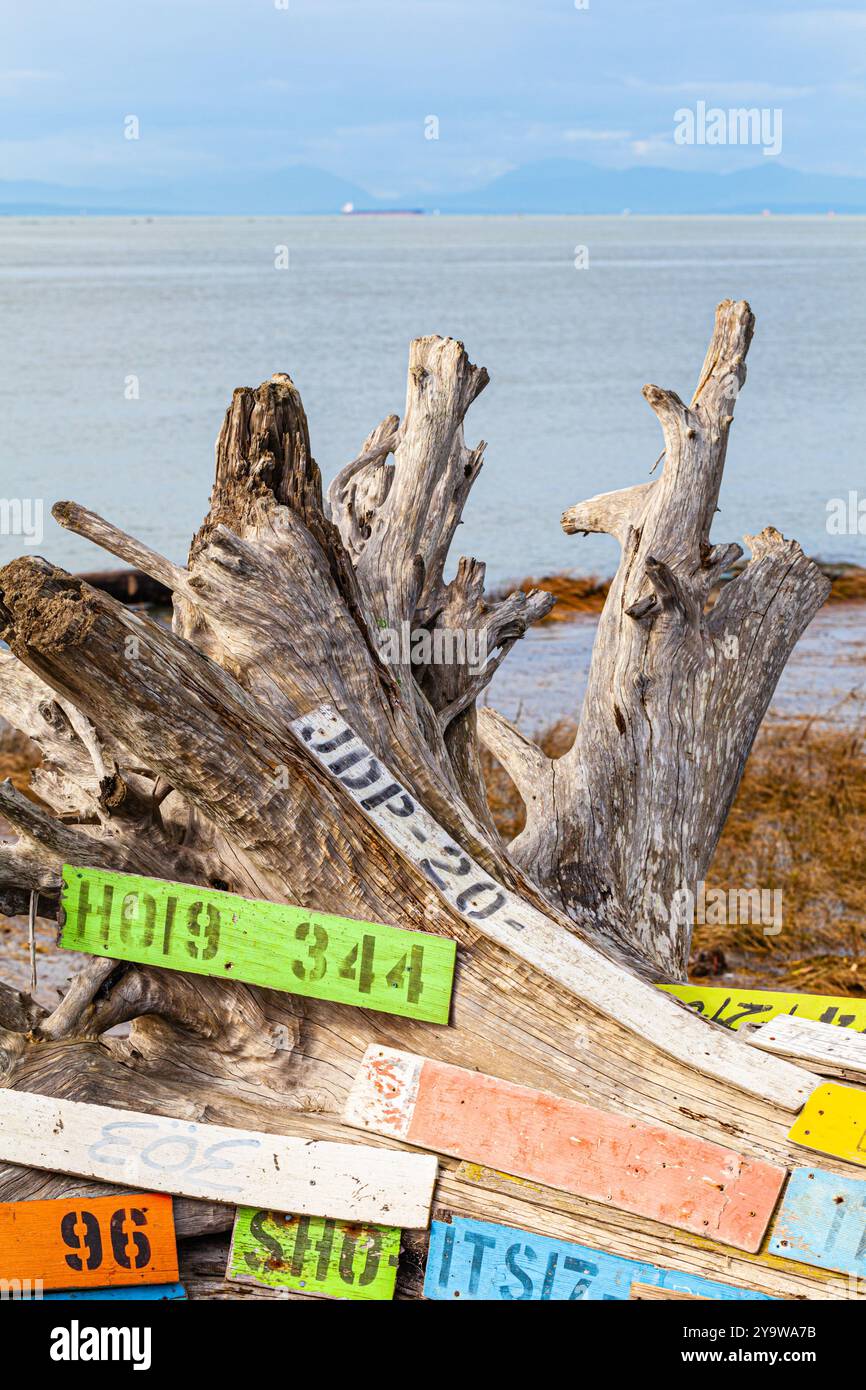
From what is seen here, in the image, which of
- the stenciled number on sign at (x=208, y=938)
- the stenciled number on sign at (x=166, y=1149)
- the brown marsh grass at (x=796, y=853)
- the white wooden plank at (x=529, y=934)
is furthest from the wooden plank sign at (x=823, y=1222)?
the brown marsh grass at (x=796, y=853)

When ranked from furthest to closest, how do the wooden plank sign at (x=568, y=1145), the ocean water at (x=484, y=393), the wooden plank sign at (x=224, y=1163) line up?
1. the ocean water at (x=484, y=393)
2. the wooden plank sign at (x=224, y=1163)
3. the wooden plank sign at (x=568, y=1145)

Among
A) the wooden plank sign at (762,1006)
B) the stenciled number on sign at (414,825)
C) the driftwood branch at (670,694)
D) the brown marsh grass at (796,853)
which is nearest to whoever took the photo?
the stenciled number on sign at (414,825)

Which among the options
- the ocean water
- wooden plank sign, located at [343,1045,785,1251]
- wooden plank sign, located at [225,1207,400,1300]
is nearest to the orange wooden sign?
wooden plank sign, located at [225,1207,400,1300]

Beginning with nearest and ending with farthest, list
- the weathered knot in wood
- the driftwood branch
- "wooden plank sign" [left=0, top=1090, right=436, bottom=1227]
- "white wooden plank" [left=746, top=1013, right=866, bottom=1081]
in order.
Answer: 1. the weathered knot in wood
2. "wooden plank sign" [left=0, top=1090, right=436, bottom=1227]
3. "white wooden plank" [left=746, top=1013, right=866, bottom=1081]
4. the driftwood branch

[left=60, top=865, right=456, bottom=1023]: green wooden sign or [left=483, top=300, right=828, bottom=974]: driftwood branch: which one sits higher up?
[left=483, top=300, right=828, bottom=974]: driftwood branch

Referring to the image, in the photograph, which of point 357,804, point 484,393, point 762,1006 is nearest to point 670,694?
point 762,1006

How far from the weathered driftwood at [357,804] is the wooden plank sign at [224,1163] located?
0.29 feet

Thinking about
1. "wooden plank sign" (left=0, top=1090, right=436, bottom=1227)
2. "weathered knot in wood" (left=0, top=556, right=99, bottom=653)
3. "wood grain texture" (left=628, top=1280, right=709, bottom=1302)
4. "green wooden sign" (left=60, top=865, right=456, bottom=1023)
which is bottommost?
"wood grain texture" (left=628, top=1280, right=709, bottom=1302)

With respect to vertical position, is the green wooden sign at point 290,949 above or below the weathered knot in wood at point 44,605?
below

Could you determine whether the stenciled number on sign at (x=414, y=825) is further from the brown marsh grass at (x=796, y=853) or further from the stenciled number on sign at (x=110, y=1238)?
the brown marsh grass at (x=796, y=853)

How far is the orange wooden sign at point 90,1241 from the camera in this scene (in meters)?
3.31

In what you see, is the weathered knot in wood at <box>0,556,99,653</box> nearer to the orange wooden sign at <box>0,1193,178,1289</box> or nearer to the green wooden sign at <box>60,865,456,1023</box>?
the green wooden sign at <box>60,865,456,1023</box>

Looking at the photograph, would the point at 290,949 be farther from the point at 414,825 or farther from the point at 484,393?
the point at 484,393

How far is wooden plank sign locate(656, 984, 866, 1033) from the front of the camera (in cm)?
418
